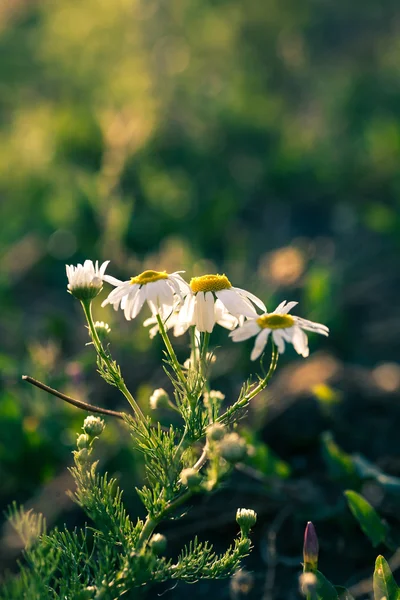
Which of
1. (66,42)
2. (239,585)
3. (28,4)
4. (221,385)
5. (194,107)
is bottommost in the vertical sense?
(239,585)

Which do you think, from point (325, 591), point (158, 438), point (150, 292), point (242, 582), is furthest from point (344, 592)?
point (150, 292)

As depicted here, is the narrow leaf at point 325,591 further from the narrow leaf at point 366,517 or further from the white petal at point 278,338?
the white petal at point 278,338

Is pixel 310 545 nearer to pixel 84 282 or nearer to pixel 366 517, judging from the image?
pixel 366 517

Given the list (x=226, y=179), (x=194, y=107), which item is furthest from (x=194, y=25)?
(x=226, y=179)

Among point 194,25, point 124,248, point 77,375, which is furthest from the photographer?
point 194,25

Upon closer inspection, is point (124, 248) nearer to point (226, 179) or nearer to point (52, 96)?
point (226, 179)

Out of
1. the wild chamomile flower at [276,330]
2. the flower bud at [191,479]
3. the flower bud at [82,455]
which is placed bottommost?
the flower bud at [191,479]

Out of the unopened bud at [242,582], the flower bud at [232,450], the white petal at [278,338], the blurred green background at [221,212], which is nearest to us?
the flower bud at [232,450]

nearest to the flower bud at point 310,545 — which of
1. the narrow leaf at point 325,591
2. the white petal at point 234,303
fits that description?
the narrow leaf at point 325,591
